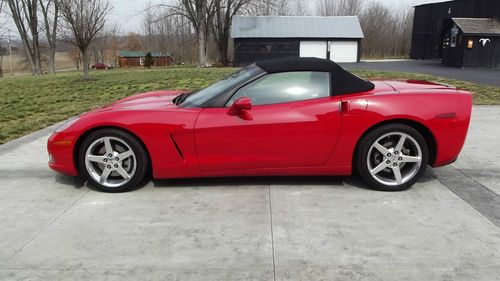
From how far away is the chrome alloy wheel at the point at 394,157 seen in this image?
4027mm

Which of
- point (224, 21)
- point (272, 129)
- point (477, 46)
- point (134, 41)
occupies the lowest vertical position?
point (272, 129)

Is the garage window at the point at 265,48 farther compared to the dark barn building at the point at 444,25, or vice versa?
the garage window at the point at 265,48

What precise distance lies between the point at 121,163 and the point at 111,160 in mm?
98

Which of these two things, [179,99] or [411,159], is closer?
[411,159]

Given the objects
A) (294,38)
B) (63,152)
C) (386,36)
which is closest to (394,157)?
(63,152)

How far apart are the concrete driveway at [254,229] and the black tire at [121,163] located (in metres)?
0.09

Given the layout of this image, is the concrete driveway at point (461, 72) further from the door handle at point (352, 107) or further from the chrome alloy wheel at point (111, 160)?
the chrome alloy wheel at point (111, 160)

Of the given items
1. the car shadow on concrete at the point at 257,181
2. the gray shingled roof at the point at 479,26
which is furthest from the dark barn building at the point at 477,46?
the car shadow on concrete at the point at 257,181

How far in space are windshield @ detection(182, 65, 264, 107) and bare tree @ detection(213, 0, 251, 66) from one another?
3476 centimetres

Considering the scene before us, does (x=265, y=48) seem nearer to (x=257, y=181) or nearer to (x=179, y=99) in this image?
(x=179, y=99)

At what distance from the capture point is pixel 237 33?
3709cm

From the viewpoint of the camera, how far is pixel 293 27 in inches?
1518

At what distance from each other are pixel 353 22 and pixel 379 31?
48.3ft

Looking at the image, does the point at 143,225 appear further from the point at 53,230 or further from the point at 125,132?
the point at 125,132
